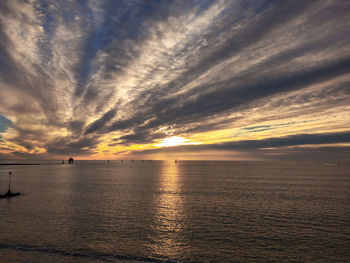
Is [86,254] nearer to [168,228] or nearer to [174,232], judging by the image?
[174,232]

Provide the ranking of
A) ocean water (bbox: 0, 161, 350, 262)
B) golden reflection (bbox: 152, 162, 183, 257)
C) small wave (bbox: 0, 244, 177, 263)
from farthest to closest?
golden reflection (bbox: 152, 162, 183, 257) → ocean water (bbox: 0, 161, 350, 262) → small wave (bbox: 0, 244, 177, 263)

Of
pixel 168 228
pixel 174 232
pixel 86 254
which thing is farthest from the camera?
pixel 168 228

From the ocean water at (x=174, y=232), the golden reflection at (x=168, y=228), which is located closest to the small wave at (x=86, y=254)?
the ocean water at (x=174, y=232)

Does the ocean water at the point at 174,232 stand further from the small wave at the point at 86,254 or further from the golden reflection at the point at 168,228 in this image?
the golden reflection at the point at 168,228

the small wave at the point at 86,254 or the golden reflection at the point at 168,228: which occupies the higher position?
the small wave at the point at 86,254

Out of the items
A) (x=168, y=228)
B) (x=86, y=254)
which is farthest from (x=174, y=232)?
(x=86, y=254)

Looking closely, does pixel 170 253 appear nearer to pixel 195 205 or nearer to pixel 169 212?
pixel 169 212

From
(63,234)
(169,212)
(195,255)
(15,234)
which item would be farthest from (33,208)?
(195,255)

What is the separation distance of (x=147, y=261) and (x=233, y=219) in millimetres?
19300

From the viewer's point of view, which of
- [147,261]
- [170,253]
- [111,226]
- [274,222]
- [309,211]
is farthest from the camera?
[309,211]

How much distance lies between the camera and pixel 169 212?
1631 inches

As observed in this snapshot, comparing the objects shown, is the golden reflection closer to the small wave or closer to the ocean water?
the ocean water

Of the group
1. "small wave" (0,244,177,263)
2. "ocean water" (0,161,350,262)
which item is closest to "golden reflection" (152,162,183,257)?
"ocean water" (0,161,350,262)

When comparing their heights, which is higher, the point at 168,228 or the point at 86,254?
the point at 86,254
